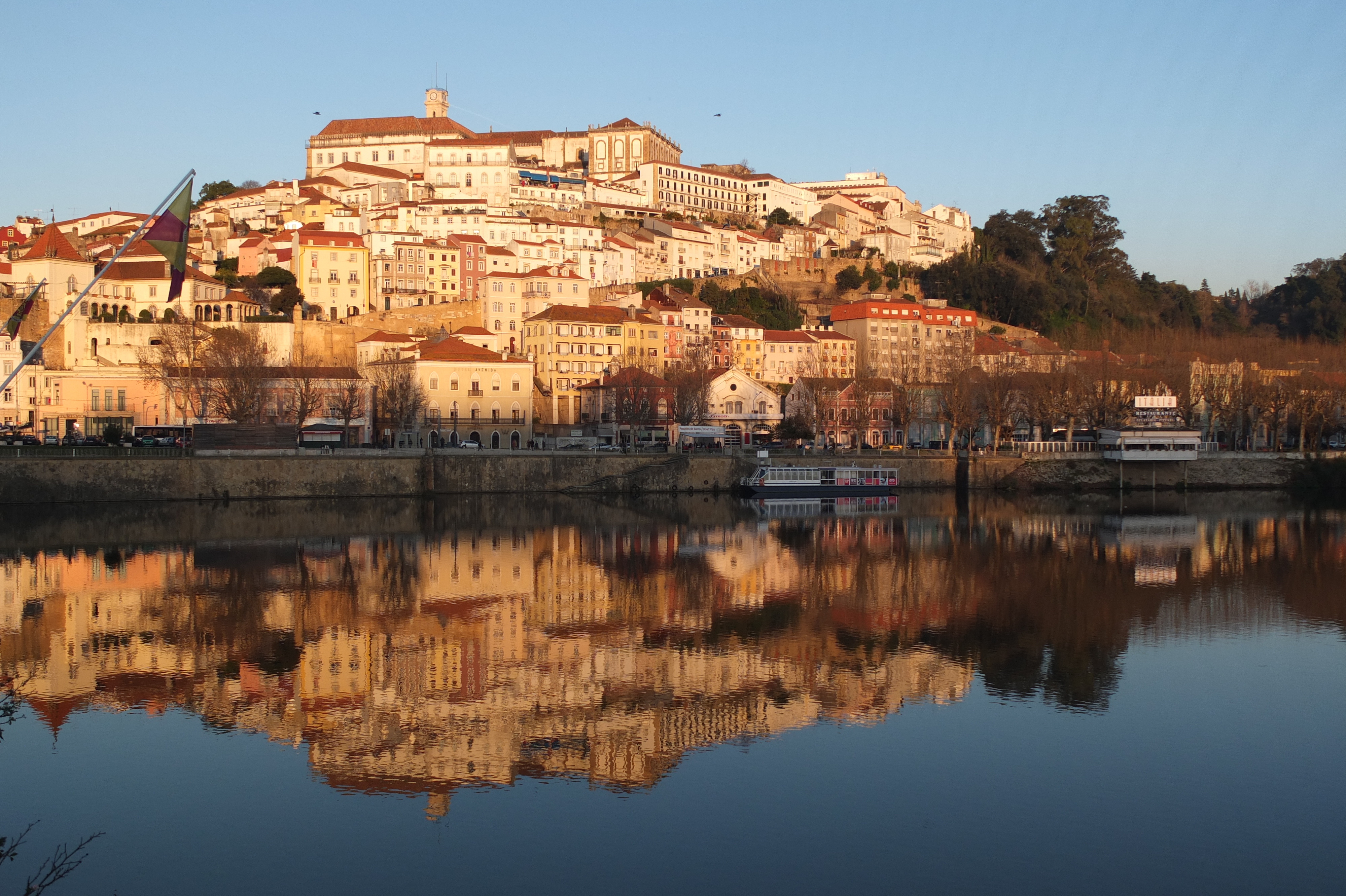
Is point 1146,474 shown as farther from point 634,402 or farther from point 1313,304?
point 1313,304

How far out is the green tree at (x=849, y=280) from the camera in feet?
289

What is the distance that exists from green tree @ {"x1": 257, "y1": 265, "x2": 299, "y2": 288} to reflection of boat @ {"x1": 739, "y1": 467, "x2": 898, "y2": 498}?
32781mm

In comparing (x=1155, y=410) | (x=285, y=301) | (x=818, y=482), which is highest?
(x=285, y=301)

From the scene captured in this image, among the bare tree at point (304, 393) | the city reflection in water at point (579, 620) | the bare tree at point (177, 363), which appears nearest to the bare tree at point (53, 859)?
the city reflection in water at point (579, 620)

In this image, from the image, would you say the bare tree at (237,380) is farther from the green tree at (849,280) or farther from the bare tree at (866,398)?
the green tree at (849,280)

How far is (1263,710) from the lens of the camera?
15094 millimetres

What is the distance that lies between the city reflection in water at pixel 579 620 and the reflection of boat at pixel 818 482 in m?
8.85

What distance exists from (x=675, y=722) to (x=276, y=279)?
5701 cm

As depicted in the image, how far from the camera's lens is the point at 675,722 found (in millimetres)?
14414

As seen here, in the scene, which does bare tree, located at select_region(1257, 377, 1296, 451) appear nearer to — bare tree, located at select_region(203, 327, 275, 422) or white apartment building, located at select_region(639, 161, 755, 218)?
bare tree, located at select_region(203, 327, 275, 422)

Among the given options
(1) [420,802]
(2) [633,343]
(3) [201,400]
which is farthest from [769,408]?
(1) [420,802]

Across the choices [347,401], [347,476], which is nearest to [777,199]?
[347,401]

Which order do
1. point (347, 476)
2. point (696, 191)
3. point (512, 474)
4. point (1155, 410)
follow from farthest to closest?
point (696, 191)
point (1155, 410)
point (512, 474)
point (347, 476)

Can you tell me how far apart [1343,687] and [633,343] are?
49215 millimetres
